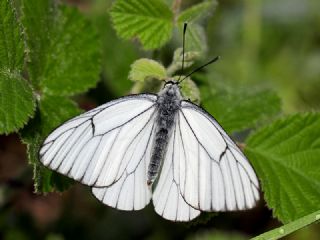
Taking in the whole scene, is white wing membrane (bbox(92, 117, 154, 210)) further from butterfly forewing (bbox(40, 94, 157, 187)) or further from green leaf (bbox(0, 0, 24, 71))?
green leaf (bbox(0, 0, 24, 71))

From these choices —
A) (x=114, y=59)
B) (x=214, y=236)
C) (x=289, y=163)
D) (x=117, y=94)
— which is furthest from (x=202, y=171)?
(x=114, y=59)

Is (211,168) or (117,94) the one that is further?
(117,94)

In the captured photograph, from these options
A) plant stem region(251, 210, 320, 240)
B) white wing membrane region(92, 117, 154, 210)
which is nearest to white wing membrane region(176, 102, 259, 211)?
white wing membrane region(92, 117, 154, 210)

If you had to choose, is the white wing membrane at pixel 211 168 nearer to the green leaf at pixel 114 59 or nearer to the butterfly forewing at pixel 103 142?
the butterfly forewing at pixel 103 142

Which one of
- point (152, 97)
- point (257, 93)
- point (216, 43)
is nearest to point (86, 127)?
point (152, 97)

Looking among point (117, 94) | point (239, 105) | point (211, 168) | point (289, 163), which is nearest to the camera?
point (211, 168)

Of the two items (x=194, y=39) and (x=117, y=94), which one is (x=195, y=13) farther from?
(x=117, y=94)

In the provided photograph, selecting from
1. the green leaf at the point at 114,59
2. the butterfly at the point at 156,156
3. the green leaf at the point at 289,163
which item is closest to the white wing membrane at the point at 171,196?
the butterfly at the point at 156,156
